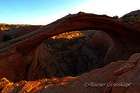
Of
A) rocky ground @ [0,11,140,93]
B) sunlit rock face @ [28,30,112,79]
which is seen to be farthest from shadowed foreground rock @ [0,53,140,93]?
sunlit rock face @ [28,30,112,79]

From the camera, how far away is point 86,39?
2973 centimetres

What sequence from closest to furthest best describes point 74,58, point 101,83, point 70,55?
point 101,83 → point 70,55 → point 74,58

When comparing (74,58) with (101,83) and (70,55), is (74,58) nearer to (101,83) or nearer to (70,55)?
(70,55)

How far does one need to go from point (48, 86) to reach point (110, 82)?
91.3 inches

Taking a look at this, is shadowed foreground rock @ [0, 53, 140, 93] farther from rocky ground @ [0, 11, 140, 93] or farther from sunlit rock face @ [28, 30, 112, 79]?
sunlit rock face @ [28, 30, 112, 79]

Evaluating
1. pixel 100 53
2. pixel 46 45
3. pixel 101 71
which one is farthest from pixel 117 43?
pixel 101 71

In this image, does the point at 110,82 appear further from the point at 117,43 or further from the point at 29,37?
the point at 117,43

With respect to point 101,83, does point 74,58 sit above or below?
below

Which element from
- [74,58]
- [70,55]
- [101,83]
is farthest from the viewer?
[74,58]

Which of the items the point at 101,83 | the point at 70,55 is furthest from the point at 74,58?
the point at 101,83

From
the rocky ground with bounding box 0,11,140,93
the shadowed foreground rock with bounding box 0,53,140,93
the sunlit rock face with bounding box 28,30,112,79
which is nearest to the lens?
the shadowed foreground rock with bounding box 0,53,140,93

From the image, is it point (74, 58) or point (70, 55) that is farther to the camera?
point (74, 58)

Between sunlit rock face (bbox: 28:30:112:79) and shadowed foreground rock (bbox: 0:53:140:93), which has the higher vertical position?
shadowed foreground rock (bbox: 0:53:140:93)

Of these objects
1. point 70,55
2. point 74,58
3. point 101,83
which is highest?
point 101,83
